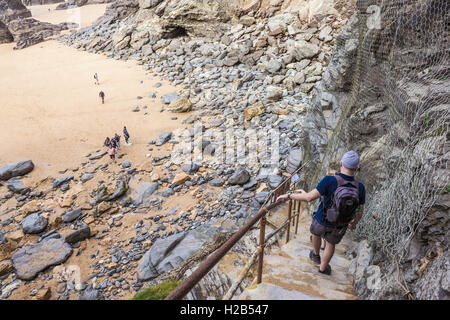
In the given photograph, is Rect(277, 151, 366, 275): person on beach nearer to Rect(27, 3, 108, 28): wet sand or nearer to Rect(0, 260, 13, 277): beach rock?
Rect(0, 260, 13, 277): beach rock

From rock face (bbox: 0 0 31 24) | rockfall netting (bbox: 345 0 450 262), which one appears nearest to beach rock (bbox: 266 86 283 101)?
rockfall netting (bbox: 345 0 450 262)

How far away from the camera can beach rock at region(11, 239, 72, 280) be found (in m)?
8.57

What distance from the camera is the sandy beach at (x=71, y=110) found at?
50.4ft

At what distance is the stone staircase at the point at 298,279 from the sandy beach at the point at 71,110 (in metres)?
11.2

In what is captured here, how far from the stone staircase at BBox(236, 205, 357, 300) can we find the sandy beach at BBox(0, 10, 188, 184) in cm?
1117

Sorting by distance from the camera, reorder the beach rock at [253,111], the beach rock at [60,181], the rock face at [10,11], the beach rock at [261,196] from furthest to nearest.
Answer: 1. the rock face at [10,11]
2. the beach rock at [253,111]
3. the beach rock at [60,181]
4. the beach rock at [261,196]

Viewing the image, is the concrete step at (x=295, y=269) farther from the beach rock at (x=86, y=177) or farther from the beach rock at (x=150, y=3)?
the beach rock at (x=150, y=3)

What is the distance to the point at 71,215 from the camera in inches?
417

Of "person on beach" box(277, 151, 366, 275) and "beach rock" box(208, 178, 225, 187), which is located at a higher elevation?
"person on beach" box(277, 151, 366, 275)

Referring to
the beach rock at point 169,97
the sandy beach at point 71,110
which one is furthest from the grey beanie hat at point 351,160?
the beach rock at point 169,97

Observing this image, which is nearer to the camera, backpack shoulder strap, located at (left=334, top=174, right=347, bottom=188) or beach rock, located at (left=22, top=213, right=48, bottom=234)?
backpack shoulder strap, located at (left=334, top=174, right=347, bottom=188)

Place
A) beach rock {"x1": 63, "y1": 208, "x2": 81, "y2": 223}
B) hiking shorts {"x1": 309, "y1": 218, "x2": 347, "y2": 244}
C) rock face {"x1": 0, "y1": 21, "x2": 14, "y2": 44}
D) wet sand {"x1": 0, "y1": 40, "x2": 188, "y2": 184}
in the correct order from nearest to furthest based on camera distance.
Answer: hiking shorts {"x1": 309, "y1": 218, "x2": 347, "y2": 244}
beach rock {"x1": 63, "y1": 208, "x2": 81, "y2": 223}
wet sand {"x1": 0, "y1": 40, "x2": 188, "y2": 184}
rock face {"x1": 0, "y1": 21, "x2": 14, "y2": 44}

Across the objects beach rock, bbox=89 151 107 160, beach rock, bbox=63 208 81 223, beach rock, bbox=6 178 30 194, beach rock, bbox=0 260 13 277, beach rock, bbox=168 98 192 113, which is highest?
beach rock, bbox=168 98 192 113

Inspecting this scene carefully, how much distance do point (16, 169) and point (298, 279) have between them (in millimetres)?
15034
